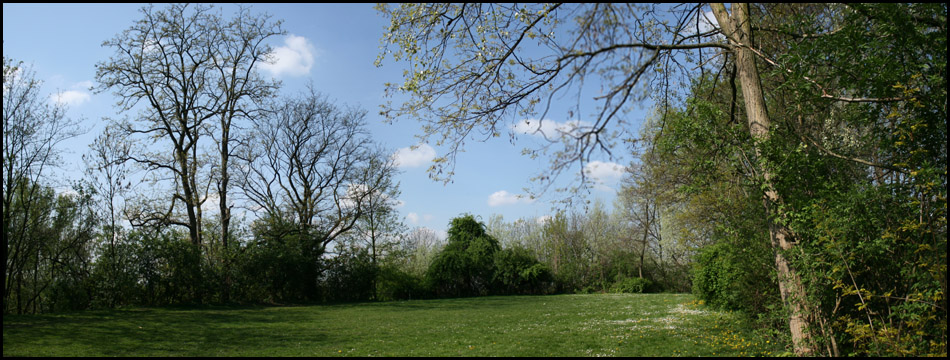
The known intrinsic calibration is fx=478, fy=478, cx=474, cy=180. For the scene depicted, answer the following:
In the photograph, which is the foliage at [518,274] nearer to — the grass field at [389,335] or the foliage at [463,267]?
the foliage at [463,267]

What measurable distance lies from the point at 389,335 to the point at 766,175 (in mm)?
7625

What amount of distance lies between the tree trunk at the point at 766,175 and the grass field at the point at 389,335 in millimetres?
920

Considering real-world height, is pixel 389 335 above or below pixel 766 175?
below

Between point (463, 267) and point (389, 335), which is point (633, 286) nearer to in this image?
point (463, 267)

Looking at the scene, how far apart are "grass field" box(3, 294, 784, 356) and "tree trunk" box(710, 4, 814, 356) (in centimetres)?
92

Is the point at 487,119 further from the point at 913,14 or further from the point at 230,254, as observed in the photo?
the point at 230,254

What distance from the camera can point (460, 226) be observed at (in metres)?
28.8

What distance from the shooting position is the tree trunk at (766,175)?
18.2 ft

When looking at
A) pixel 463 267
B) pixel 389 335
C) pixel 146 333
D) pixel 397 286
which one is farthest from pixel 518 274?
pixel 146 333

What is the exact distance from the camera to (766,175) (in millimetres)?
5762

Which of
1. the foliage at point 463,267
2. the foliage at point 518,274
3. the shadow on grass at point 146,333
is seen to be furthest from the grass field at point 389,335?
the foliage at point 518,274

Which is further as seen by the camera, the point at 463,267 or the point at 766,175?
the point at 463,267

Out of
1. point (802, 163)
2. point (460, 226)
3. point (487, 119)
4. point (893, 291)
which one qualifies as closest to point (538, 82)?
point (487, 119)

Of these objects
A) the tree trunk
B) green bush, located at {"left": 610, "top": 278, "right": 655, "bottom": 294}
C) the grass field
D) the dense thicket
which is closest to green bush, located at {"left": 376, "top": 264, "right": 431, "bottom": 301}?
the dense thicket
